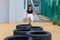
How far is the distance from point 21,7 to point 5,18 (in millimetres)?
1264

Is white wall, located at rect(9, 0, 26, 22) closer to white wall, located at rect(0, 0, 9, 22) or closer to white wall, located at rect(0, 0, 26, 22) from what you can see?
white wall, located at rect(0, 0, 26, 22)

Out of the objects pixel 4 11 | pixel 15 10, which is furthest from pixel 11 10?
pixel 4 11

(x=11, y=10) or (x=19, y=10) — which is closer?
(x=11, y=10)

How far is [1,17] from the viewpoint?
12031 millimetres

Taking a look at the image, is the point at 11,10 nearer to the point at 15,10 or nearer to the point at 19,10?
the point at 15,10

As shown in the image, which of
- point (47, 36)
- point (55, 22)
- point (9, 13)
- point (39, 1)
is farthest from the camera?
point (39, 1)

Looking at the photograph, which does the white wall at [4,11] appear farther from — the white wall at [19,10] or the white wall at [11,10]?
the white wall at [19,10]

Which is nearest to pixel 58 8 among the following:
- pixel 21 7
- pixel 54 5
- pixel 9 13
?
pixel 54 5

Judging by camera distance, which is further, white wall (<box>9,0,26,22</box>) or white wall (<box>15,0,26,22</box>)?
white wall (<box>15,0,26,22</box>)

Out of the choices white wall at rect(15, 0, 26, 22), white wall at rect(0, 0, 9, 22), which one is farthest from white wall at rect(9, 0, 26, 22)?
white wall at rect(0, 0, 9, 22)

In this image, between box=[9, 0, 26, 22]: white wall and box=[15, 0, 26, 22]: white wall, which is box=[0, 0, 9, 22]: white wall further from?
box=[15, 0, 26, 22]: white wall

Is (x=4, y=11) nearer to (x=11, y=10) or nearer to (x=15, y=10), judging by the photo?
(x=11, y=10)

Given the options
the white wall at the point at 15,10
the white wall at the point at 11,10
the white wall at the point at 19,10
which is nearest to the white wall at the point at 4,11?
the white wall at the point at 11,10

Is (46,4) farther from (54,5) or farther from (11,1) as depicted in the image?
(11,1)
